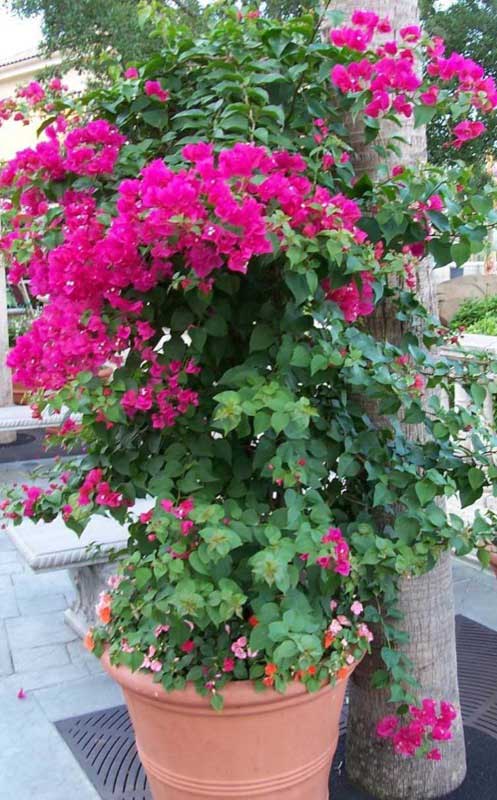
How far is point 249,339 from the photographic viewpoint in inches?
74.0

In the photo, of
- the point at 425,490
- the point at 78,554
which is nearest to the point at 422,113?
the point at 425,490

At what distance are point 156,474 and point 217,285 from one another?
1.41 ft

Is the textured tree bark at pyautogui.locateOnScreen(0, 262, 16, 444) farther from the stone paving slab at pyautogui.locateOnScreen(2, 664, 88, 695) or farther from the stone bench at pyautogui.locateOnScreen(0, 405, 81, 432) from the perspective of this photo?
the stone paving slab at pyautogui.locateOnScreen(2, 664, 88, 695)

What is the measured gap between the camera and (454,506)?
4.19m

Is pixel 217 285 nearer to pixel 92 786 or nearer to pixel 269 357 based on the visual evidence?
pixel 269 357

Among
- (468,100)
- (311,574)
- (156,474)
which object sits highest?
(468,100)

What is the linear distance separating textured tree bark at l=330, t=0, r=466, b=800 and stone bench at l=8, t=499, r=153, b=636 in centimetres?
104

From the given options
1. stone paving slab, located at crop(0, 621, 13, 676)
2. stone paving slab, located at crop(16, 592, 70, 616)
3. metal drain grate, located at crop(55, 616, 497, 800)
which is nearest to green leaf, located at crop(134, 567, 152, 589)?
metal drain grate, located at crop(55, 616, 497, 800)

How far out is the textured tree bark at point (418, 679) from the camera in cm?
212

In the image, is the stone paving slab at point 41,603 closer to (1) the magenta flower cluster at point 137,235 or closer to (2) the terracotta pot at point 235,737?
(2) the terracotta pot at point 235,737

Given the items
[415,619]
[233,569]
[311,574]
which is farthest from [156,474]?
[415,619]

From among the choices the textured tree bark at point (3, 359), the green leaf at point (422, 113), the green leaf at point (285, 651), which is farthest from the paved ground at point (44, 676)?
the textured tree bark at point (3, 359)

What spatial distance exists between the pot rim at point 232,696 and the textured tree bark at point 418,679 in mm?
420

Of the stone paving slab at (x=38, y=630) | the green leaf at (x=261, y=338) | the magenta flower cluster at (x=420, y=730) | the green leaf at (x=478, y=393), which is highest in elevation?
the green leaf at (x=261, y=338)
